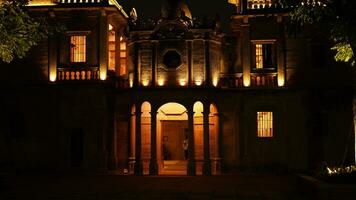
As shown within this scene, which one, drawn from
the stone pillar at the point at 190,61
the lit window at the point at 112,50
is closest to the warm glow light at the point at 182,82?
the stone pillar at the point at 190,61

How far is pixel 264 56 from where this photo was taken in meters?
33.2

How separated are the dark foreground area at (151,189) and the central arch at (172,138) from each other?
6269 millimetres

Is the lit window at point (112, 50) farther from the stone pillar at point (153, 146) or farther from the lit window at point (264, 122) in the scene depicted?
the lit window at point (264, 122)

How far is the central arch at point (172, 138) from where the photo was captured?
34.0 meters

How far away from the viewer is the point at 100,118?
32500mm

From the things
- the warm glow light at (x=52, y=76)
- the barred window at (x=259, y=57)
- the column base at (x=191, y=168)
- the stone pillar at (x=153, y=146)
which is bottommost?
the column base at (x=191, y=168)

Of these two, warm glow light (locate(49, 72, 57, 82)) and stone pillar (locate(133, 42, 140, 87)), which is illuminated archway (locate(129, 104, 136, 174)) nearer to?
stone pillar (locate(133, 42, 140, 87))

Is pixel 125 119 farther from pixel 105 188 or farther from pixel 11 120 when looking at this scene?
pixel 105 188

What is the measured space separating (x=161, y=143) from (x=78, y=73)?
6.68 meters

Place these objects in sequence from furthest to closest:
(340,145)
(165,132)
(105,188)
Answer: (165,132) < (340,145) < (105,188)

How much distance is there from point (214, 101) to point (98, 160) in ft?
25.1

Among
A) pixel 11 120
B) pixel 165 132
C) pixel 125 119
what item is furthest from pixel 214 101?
pixel 11 120

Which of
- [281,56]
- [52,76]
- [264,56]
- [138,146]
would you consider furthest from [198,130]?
[52,76]

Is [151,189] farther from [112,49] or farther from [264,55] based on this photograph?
[112,49]
